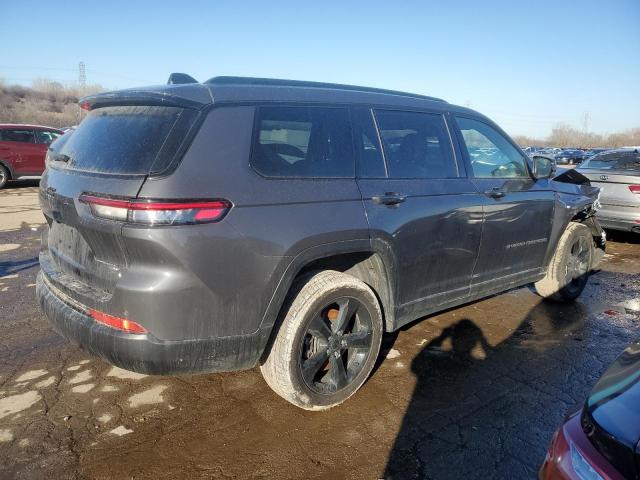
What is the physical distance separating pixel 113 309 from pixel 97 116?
1.24 metres

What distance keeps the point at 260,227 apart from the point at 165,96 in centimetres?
86

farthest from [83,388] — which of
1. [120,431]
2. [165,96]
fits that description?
[165,96]

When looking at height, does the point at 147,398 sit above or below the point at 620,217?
below

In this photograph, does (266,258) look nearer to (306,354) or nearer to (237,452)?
(306,354)

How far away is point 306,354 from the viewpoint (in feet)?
9.59

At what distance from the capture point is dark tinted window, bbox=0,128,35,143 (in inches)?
535

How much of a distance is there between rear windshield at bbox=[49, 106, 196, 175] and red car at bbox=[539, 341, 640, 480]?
2.01 m

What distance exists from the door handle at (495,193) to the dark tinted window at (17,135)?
14305 mm

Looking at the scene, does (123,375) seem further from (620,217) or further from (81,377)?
(620,217)

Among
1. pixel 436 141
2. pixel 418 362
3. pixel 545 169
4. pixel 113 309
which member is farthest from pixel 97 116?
pixel 545 169

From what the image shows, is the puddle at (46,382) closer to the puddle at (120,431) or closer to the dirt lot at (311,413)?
the dirt lot at (311,413)

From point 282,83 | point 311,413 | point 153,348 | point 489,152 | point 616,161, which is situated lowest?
point 311,413

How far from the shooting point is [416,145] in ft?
11.3

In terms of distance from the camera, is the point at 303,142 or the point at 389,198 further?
the point at 389,198
